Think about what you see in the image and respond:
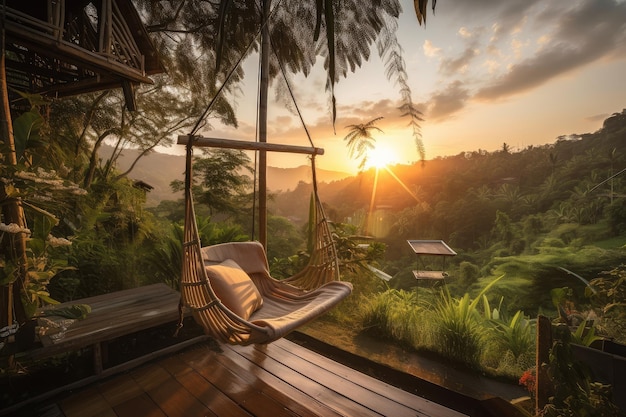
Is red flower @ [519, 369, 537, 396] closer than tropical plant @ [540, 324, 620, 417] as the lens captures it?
No

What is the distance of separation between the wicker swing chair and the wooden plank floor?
377 millimetres

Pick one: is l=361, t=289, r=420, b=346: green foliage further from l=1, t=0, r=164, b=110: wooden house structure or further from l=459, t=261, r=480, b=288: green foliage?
l=459, t=261, r=480, b=288: green foliage

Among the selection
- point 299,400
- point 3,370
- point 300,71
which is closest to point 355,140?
point 300,71

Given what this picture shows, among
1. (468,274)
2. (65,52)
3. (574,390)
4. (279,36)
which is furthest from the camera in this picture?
(468,274)

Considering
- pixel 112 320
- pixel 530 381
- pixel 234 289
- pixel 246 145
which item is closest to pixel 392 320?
pixel 530 381

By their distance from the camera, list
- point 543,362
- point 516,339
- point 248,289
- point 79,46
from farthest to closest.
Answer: point 79,46 < point 516,339 < point 248,289 < point 543,362

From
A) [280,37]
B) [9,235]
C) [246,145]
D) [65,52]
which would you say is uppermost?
[280,37]

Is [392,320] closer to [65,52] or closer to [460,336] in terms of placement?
[460,336]

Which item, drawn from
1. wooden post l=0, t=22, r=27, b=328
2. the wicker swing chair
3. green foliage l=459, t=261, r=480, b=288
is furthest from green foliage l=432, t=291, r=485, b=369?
green foliage l=459, t=261, r=480, b=288

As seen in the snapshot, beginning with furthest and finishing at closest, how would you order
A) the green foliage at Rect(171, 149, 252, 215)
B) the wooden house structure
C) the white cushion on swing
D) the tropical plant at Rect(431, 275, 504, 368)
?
1. the green foliage at Rect(171, 149, 252, 215)
2. the wooden house structure
3. the tropical plant at Rect(431, 275, 504, 368)
4. the white cushion on swing

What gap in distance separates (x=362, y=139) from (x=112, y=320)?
292 centimetres

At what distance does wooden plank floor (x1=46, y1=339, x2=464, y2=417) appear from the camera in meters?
1.51

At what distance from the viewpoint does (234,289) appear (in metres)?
1.83

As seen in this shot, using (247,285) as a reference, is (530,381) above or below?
below
